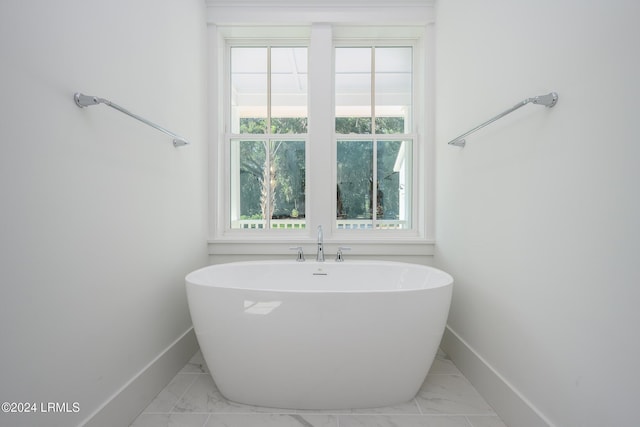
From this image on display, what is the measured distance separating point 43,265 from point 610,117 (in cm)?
175

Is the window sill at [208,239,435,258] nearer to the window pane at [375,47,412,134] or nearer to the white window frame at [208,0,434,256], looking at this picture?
the white window frame at [208,0,434,256]

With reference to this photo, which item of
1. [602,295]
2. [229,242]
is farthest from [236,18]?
[602,295]

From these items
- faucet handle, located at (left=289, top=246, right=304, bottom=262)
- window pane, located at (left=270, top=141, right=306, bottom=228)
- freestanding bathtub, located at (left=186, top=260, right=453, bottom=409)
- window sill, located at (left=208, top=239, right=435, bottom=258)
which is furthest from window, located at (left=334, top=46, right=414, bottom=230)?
freestanding bathtub, located at (left=186, top=260, right=453, bottom=409)

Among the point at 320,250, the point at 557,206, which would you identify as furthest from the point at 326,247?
the point at 557,206

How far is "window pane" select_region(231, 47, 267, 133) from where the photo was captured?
255cm

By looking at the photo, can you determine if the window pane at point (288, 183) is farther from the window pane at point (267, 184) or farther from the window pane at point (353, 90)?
the window pane at point (353, 90)

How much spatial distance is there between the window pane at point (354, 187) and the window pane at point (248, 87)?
2.43ft

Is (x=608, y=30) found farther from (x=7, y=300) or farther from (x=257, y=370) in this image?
(x=7, y=300)

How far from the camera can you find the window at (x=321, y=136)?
2.43m

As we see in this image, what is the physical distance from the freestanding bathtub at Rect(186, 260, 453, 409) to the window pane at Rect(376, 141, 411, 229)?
107 centimetres

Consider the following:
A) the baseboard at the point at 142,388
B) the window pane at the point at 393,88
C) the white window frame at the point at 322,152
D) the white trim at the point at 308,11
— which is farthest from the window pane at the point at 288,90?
the baseboard at the point at 142,388

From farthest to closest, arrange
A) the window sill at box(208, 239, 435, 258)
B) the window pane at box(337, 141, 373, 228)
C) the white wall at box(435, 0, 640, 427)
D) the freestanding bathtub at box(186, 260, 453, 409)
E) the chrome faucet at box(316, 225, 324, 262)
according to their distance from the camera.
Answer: the window pane at box(337, 141, 373, 228), the window sill at box(208, 239, 435, 258), the chrome faucet at box(316, 225, 324, 262), the freestanding bathtub at box(186, 260, 453, 409), the white wall at box(435, 0, 640, 427)

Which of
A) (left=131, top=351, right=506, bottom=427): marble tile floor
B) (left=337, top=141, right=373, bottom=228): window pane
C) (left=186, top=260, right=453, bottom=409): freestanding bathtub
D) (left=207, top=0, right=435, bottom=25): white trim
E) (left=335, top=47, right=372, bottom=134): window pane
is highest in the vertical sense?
(left=207, top=0, right=435, bottom=25): white trim

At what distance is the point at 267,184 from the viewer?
2.50 meters
